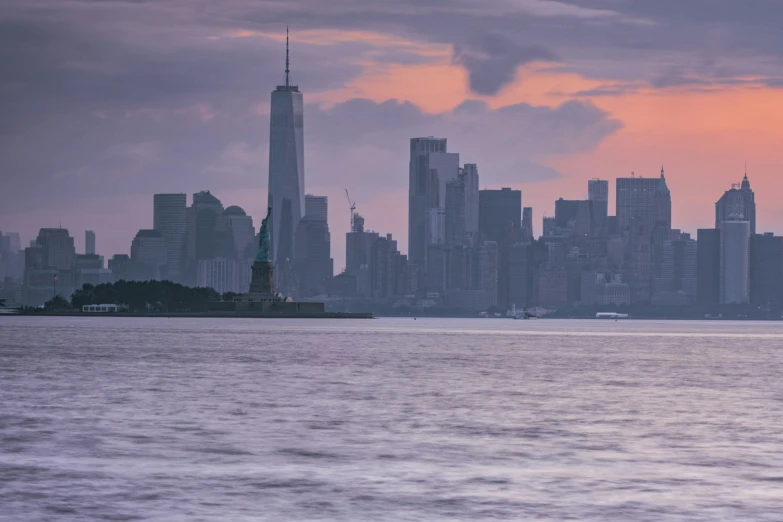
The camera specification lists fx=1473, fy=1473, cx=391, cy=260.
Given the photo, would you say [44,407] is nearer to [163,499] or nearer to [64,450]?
[64,450]

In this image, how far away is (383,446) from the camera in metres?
40.8

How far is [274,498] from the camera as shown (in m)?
30.9

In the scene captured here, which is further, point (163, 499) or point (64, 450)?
point (64, 450)

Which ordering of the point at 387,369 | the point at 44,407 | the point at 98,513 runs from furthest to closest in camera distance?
the point at 387,369 → the point at 44,407 → the point at 98,513

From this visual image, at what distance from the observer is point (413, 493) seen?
3175 cm

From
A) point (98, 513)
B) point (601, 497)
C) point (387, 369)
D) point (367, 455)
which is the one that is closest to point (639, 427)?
point (367, 455)

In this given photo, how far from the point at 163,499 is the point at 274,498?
2.30 m

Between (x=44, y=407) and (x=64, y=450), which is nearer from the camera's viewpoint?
(x=64, y=450)

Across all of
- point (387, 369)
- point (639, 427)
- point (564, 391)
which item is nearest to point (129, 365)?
point (387, 369)

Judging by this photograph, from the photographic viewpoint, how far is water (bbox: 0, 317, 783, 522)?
99.0 feet

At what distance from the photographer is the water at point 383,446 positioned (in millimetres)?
30172

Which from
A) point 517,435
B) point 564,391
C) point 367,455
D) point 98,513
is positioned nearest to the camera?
point 98,513

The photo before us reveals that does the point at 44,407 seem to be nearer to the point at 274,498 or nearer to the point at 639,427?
the point at 639,427

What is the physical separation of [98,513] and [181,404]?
26512mm
